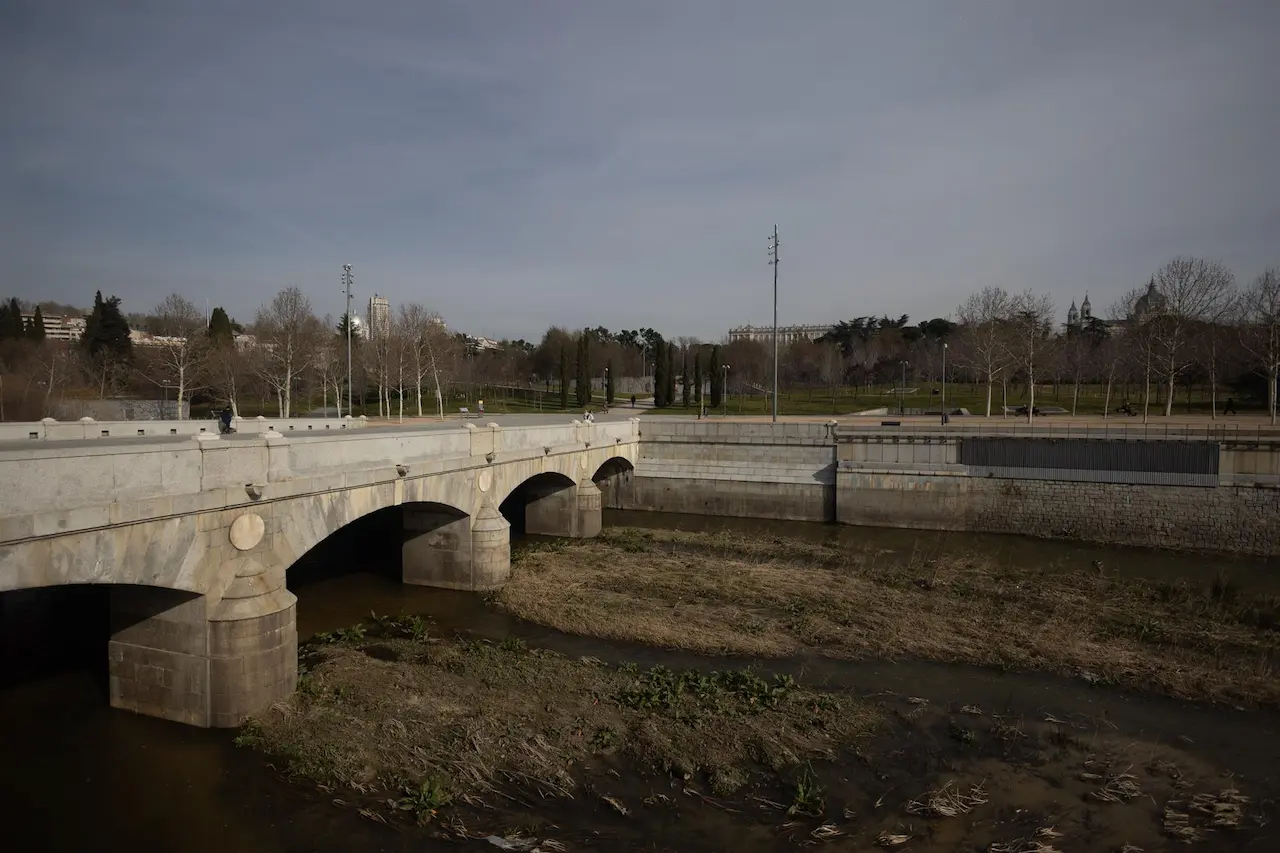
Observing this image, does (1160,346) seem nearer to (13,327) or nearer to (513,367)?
(513,367)

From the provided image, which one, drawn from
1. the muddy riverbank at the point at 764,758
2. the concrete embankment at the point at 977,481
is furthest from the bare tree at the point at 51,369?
the muddy riverbank at the point at 764,758

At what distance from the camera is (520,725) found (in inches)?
468

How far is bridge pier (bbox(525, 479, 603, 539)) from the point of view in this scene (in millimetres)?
28953

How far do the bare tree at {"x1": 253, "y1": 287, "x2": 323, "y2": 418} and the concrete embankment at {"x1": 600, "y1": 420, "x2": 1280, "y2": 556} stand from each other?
24898mm

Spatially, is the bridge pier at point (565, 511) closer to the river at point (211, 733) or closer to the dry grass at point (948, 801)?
the river at point (211, 733)

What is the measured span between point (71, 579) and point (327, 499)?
5.32 meters

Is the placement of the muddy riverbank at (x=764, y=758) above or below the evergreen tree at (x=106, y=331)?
below

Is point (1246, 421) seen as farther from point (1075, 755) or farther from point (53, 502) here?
point (53, 502)

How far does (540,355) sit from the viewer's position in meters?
97.9

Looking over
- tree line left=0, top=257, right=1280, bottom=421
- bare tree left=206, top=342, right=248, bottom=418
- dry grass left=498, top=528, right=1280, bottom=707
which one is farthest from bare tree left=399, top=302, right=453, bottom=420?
dry grass left=498, top=528, right=1280, bottom=707

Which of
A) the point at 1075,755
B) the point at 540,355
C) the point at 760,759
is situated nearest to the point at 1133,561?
the point at 1075,755

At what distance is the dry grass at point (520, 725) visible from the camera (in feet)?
34.5

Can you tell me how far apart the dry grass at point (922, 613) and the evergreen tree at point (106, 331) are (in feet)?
184

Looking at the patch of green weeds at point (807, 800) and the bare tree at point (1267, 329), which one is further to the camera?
the bare tree at point (1267, 329)
